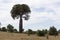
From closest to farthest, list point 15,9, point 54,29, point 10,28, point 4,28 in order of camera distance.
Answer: point 54,29, point 15,9, point 10,28, point 4,28

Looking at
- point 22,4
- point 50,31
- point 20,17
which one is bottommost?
point 50,31

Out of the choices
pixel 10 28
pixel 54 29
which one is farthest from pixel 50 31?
pixel 10 28

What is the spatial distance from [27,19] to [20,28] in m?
3.21

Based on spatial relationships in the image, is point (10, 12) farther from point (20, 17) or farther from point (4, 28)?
point (4, 28)

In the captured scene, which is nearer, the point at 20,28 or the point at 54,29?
the point at 54,29

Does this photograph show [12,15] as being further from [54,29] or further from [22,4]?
[54,29]

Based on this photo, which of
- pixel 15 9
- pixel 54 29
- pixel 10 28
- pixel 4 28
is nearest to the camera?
pixel 54 29

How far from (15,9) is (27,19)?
440cm

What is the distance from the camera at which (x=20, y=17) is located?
61000 mm

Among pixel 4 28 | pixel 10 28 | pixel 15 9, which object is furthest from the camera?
pixel 4 28

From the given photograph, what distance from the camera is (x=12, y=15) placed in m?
61.7

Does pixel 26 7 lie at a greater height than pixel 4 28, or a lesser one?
greater

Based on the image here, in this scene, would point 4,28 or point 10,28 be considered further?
point 4,28

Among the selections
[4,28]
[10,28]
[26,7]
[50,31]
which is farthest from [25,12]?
[50,31]
